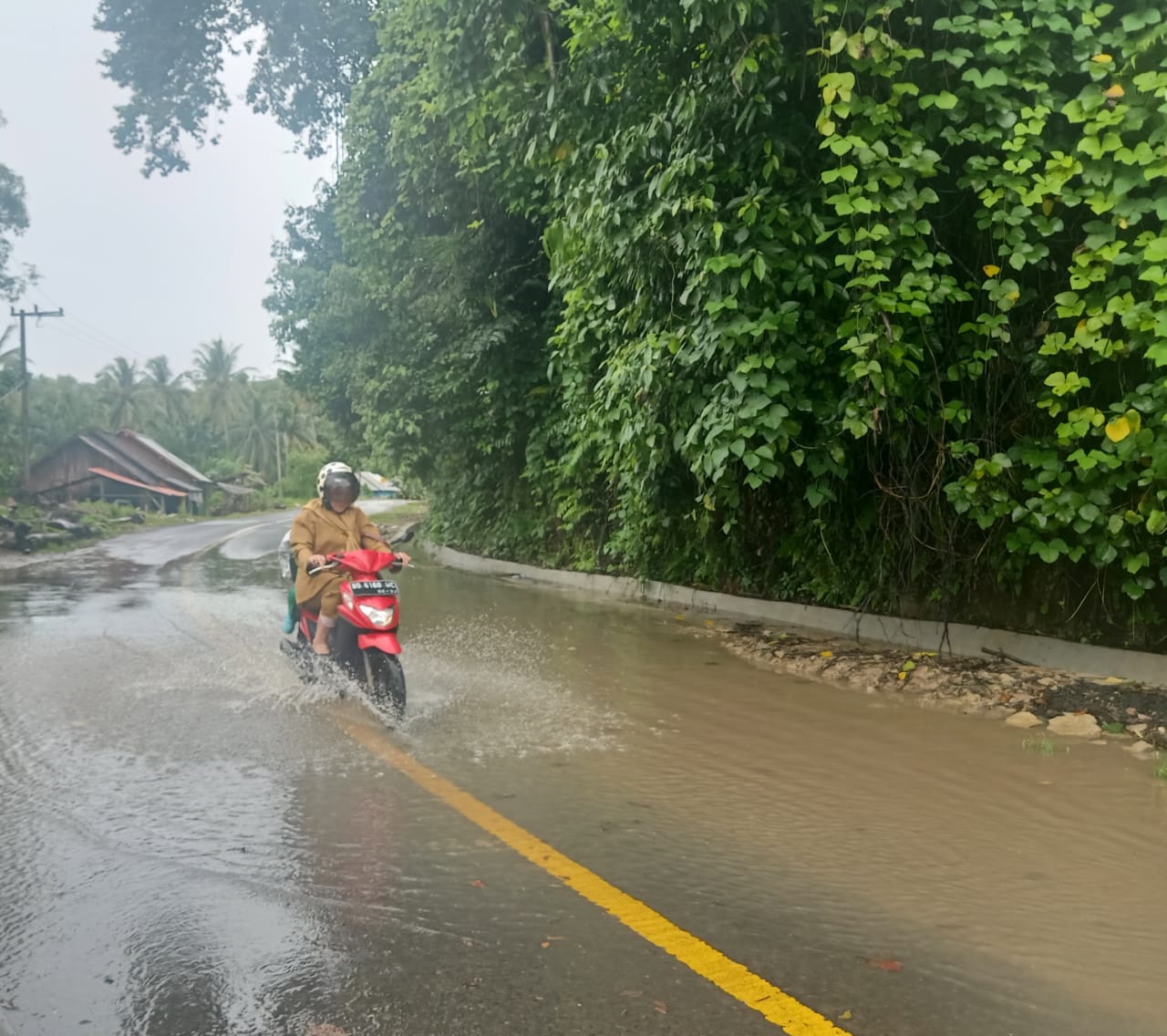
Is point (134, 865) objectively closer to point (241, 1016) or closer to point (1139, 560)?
point (241, 1016)

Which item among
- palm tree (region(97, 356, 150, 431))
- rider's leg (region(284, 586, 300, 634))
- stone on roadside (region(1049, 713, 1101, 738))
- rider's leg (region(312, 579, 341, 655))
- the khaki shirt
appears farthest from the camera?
palm tree (region(97, 356, 150, 431))

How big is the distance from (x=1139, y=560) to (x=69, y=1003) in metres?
Answer: 6.34

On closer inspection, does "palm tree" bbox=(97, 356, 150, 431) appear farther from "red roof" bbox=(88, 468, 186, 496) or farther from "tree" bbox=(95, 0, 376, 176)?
"tree" bbox=(95, 0, 376, 176)

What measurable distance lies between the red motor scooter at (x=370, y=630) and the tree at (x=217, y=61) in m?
20.4

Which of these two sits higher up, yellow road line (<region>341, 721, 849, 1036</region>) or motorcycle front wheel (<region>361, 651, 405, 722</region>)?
motorcycle front wheel (<region>361, 651, 405, 722</region>)

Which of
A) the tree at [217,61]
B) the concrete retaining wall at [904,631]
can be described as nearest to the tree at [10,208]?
the tree at [217,61]

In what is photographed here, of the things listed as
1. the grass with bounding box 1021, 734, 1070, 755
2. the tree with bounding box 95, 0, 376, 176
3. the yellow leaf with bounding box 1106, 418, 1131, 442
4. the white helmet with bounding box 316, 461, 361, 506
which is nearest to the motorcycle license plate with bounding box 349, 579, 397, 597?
the white helmet with bounding box 316, 461, 361, 506

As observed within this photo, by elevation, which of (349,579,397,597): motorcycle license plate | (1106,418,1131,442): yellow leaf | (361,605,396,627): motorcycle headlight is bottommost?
(361,605,396,627): motorcycle headlight

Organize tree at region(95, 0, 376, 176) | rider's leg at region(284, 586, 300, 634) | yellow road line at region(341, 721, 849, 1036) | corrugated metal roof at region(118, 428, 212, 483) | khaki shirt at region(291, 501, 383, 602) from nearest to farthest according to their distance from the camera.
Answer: yellow road line at region(341, 721, 849, 1036), khaki shirt at region(291, 501, 383, 602), rider's leg at region(284, 586, 300, 634), tree at region(95, 0, 376, 176), corrugated metal roof at region(118, 428, 212, 483)

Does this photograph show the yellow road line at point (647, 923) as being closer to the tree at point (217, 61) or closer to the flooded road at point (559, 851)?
the flooded road at point (559, 851)

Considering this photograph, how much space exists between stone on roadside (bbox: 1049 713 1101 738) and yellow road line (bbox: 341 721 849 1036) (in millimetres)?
3651

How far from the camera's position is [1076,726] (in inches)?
261

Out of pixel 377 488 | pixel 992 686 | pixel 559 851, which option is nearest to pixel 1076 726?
pixel 992 686

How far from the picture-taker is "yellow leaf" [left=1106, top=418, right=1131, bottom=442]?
6.61 metres
